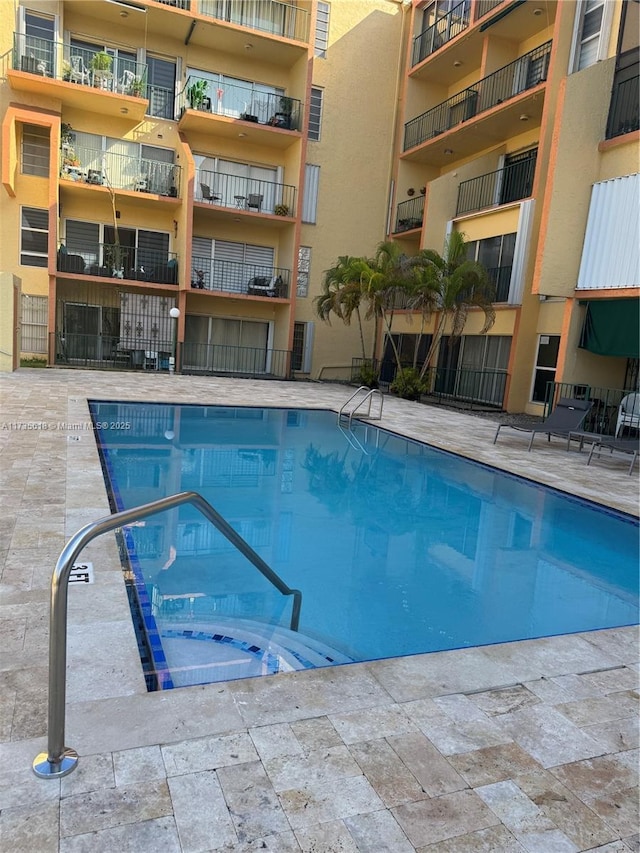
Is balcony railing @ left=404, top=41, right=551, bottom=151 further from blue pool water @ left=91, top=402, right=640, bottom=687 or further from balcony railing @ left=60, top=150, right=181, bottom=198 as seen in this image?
blue pool water @ left=91, top=402, right=640, bottom=687

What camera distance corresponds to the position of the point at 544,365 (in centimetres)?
1546

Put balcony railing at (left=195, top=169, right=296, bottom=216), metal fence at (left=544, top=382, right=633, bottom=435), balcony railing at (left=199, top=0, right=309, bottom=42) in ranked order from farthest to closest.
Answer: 1. balcony railing at (left=195, top=169, right=296, bottom=216)
2. balcony railing at (left=199, top=0, right=309, bottom=42)
3. metal fence at (left=544, top=382, right=633, bottom=435)

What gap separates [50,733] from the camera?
218cm

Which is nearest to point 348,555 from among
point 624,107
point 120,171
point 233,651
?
point 233,651

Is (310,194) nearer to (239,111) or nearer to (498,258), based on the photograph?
(239,111)

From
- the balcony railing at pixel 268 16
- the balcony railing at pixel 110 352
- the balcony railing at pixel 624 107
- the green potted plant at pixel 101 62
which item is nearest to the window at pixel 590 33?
the balcony railing at pixel 624 107

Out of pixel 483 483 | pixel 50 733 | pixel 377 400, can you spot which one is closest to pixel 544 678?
pixel 50 733

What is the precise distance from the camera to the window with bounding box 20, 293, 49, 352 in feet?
58.9

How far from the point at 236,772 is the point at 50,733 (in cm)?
70

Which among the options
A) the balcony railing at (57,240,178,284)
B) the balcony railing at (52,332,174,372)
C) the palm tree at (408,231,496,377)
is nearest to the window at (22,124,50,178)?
the balcony railing at (57,240,178,284)

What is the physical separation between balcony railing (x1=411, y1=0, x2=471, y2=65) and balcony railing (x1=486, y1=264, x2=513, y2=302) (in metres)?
7.96

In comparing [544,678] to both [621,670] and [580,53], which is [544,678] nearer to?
[621,670]

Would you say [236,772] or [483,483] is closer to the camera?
[236,772]

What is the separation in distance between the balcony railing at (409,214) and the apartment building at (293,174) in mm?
66
